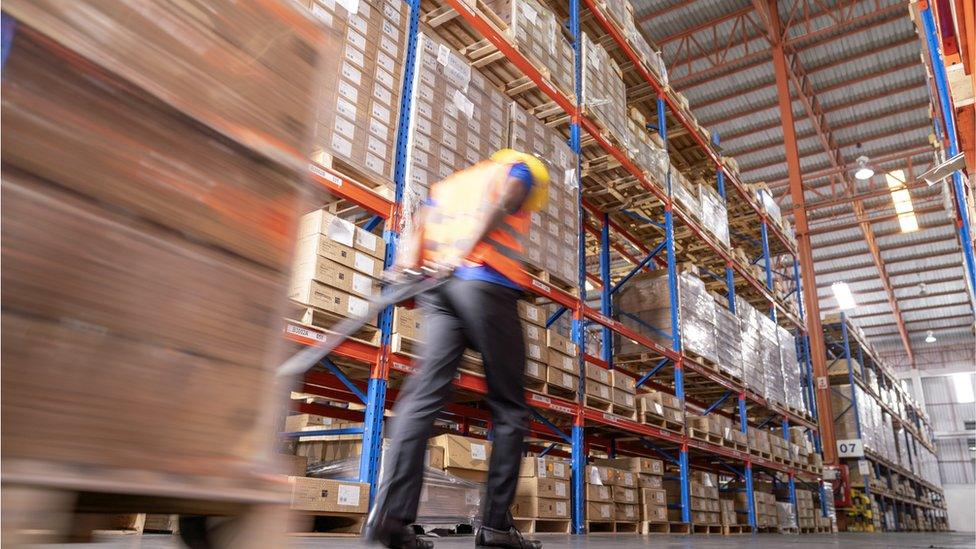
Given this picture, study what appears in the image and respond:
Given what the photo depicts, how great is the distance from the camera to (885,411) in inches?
776

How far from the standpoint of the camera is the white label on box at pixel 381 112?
475 centimetres

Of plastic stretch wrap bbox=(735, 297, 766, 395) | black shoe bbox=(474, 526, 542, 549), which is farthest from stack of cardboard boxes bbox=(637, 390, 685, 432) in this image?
black shoe bbox=(474, 526, 542, 549)

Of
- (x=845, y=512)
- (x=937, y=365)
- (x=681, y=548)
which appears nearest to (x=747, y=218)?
(x=845, y=512)

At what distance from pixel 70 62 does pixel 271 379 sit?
23.4 inches

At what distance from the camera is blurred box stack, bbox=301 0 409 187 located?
4.41 m

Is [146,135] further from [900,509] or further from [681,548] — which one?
[900,509]

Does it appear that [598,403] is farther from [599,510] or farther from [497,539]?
[497,539]

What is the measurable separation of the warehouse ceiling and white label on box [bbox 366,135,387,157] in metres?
11.5

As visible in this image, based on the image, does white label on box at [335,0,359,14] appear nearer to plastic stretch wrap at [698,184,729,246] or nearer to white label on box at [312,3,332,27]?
white label on box at [312,3,332,27]

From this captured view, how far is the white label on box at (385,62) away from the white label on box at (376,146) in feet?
2.02

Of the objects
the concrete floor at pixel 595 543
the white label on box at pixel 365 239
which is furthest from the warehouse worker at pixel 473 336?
the white label on box at pixel 365 239

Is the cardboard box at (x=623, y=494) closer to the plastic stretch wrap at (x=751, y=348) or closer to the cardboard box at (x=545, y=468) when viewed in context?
the cardboard box at (x=545, y=468)

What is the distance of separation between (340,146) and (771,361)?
960 centimetres

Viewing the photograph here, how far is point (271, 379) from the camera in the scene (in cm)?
120
